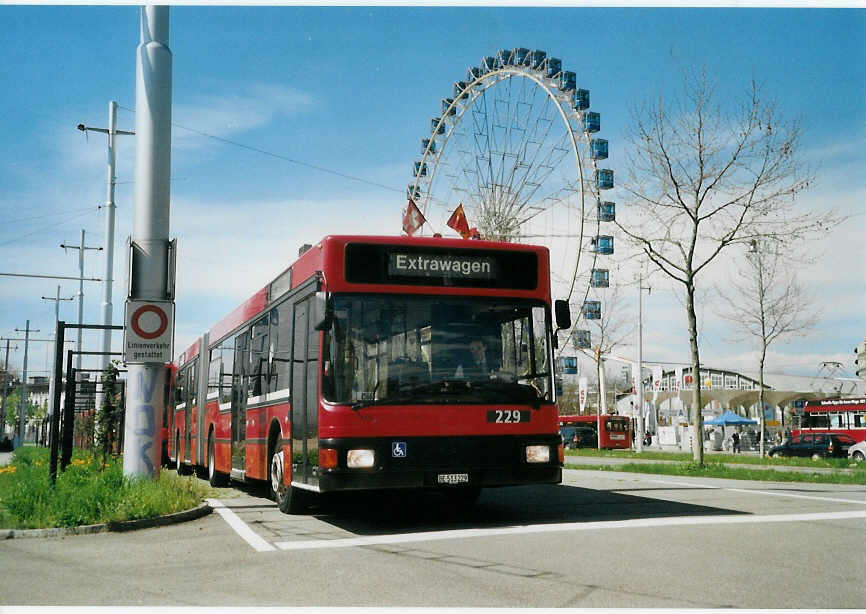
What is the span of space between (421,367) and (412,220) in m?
18.6

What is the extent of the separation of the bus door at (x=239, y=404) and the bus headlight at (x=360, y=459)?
4.99m

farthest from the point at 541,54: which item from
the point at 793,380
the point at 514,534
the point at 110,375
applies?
the point at 793,380

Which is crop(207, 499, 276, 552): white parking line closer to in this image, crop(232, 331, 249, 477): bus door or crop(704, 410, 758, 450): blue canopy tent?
crop(232, 331, 249, 477): bus door

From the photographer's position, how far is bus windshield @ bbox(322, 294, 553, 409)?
9953 millimetres

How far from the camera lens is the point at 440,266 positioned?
→ 10570mm

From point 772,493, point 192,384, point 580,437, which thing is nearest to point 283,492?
point 772,493

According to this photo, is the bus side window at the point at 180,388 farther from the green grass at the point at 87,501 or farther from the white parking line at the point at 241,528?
the green grass at the point at 87,501

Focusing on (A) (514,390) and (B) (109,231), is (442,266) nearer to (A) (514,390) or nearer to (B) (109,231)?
(A) (514,390)

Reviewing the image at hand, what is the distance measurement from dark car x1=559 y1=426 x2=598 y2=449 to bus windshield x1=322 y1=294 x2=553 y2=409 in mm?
54879

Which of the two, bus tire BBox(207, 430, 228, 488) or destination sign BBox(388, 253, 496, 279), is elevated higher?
destination sign BBox(388, 253, 496, 279)

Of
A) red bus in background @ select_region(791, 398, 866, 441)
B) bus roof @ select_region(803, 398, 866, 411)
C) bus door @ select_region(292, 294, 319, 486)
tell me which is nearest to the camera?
bus door @ select_region(292, 294, 319, 486)

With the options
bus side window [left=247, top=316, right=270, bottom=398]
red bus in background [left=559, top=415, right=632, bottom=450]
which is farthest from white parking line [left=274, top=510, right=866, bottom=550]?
red bus in background [left=559, top=415, right=632, bottom=450]

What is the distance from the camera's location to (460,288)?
10562 mm

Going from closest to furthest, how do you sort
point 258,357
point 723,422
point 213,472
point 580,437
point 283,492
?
point 283,492 < point 258,357 < point 213,472 < point 723,422 < point 580,437
